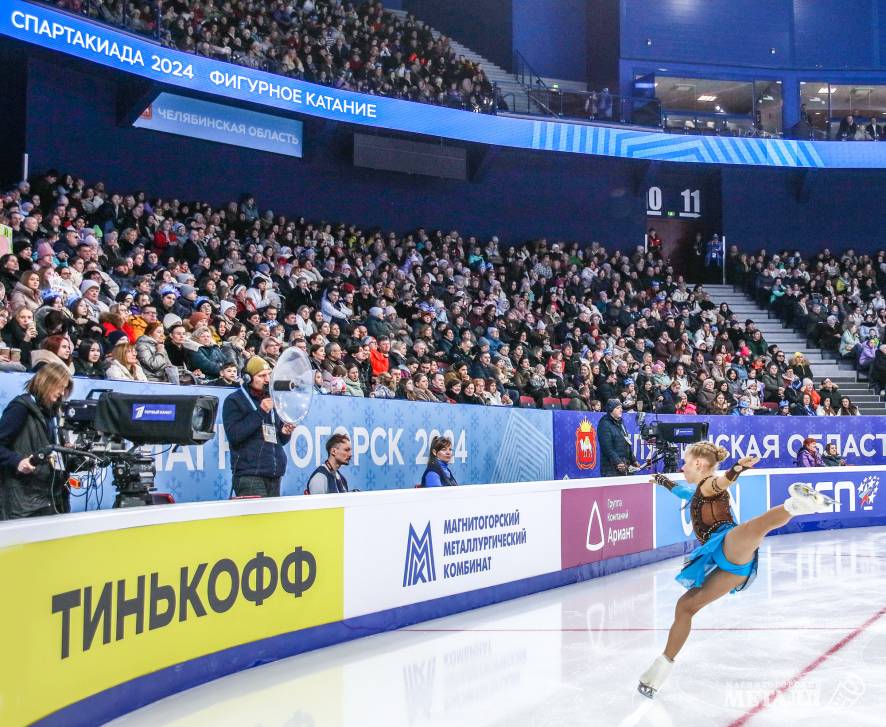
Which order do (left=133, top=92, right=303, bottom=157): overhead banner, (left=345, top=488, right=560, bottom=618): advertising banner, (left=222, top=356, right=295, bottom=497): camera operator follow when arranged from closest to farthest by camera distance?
(left=222, top=356, right=295, bottom=497): camera operator < (left=345, top=488, right=560, bottom=618): advertising banner < (left=133, top=92, right=303, bottom=157): overhead banner

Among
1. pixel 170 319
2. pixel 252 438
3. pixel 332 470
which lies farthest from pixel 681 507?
pixel 170 319

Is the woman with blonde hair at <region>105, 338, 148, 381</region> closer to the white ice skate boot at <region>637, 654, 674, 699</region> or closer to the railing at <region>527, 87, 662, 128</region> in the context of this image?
the white ice skate boot at <region>637, 654, 674, 699</region>

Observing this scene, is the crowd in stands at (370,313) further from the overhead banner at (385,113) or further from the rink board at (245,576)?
the rink board at (245,576)

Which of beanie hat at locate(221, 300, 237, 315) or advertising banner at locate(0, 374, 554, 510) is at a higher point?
beanie hat at locate(221, 300, 237, 315)

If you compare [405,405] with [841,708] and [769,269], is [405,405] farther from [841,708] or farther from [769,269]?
[769,269]

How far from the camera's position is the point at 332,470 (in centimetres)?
851

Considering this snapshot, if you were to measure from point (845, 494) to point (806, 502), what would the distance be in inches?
510

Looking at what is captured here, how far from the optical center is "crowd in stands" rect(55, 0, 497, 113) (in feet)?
59.1

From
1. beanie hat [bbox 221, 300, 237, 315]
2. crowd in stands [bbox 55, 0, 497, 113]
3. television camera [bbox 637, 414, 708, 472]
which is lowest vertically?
television camera [bbox 637, 414, 708, 472]

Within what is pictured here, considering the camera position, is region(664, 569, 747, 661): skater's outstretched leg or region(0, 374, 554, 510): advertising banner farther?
region(0, 374, 554, 510): advertising banner

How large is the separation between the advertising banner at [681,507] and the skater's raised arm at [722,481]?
16.6 ft

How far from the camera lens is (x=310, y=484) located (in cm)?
834

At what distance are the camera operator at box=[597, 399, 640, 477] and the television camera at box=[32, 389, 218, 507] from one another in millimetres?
8269

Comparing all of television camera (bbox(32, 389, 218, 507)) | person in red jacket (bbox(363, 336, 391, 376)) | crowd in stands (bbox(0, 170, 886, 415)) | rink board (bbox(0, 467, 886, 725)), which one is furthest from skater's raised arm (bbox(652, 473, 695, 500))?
person in red jacket (bbox(363, 336, 391, 376))
